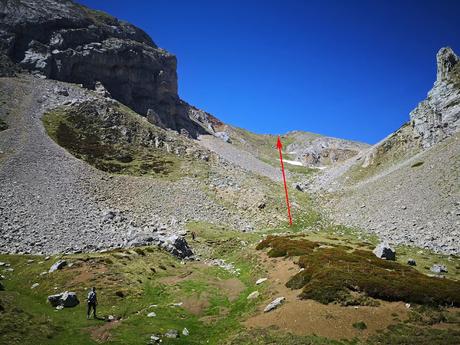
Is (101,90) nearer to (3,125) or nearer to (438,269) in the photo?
(3,125)

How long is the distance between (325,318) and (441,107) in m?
79.4

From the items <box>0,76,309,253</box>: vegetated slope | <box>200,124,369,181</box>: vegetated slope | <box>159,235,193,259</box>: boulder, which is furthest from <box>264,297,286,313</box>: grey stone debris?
<box>200,124,369,181</box>: vegetated slope

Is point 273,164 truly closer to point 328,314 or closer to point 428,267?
point 428,267

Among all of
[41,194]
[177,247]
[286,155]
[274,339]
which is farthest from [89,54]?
[274,339]

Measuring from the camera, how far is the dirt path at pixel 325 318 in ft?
65.4

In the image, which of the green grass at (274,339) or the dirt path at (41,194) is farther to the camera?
the dirt path at (41,194)

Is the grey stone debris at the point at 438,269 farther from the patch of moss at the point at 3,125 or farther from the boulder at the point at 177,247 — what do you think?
the patch of moss at the point at 3,125

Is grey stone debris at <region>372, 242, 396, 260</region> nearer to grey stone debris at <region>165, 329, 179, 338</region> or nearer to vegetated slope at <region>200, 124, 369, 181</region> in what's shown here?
grey stone debris at <region>165, 329, 179, 338</region>

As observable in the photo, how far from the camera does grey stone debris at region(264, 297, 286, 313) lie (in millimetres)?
23714

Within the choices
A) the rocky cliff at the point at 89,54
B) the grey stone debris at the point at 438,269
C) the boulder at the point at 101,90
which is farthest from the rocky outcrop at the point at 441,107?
the boulder at the point at 101,90

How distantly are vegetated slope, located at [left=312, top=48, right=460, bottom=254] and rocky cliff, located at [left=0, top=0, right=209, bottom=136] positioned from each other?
2806 inches

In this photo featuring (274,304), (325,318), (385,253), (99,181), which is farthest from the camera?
(99,181)

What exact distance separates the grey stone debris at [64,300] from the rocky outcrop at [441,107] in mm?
79119

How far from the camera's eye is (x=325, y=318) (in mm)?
21297
